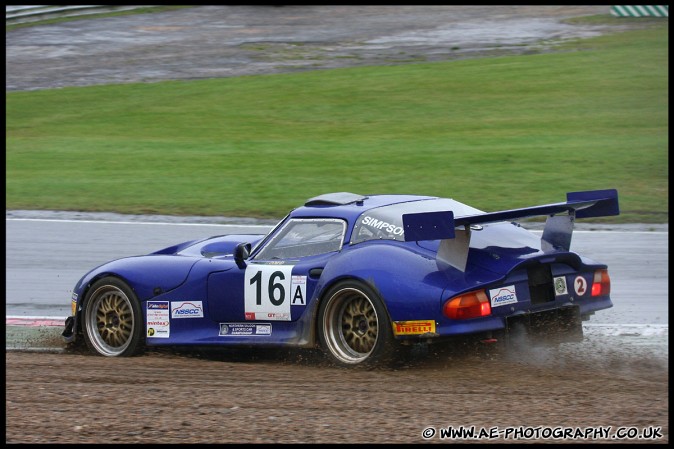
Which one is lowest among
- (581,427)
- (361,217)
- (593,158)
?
(581,427)

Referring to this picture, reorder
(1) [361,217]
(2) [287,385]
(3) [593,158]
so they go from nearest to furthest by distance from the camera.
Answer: (2) [287,385]
(1) [361,217]
(3) [593,158]

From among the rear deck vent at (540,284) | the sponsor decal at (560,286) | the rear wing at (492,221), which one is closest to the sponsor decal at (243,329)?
the rear wing at (492,221)

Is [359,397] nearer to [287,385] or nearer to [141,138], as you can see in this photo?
[287,385]

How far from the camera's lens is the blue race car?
23.9 feet

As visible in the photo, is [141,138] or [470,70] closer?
[141,138]

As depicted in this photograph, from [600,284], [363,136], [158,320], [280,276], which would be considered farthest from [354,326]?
[363,136]

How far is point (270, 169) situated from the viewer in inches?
723

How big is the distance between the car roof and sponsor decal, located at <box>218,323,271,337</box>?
94cm

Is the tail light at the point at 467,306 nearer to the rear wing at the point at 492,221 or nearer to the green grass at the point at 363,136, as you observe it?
the rear wing at the point at 492,221

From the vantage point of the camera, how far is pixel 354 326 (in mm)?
7641

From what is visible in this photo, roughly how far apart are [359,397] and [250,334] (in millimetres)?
1798

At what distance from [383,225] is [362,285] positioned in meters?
0.71

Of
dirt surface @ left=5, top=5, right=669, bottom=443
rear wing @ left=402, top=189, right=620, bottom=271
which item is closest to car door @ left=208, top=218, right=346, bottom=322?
dirt surface @ left=5, top=5, right=669, bottom=443

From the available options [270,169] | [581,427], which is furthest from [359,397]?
[270,169]
